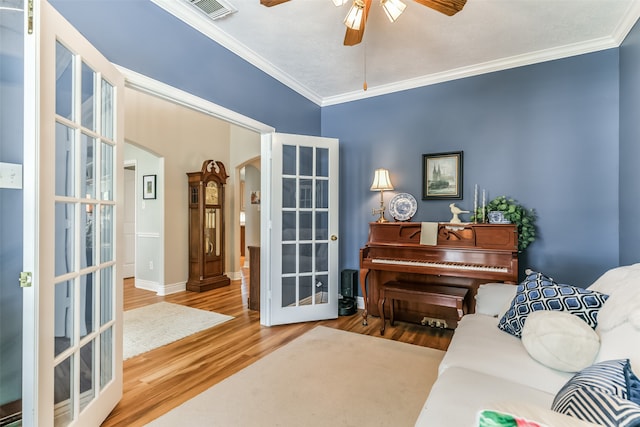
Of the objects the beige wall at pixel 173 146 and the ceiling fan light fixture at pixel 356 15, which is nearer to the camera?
the ceiling fan light fixture at pixel 356 15

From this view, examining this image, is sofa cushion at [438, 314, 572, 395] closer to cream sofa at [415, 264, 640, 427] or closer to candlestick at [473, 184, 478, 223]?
cream sofa at [415, 264, 640, 427]

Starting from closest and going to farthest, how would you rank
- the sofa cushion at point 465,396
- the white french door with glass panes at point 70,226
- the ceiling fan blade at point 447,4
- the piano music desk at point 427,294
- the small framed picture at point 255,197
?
1. the sofa cushion at point 465,396
2. the white french door with glass panes at point 70,226
3. the ceiling fan blade at point 447,4
4. the piano music desk at point 427,294
5. the small framed picture at point 255,197

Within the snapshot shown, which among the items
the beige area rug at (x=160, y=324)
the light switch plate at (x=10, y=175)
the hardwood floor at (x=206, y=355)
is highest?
the light switch plate at (x=10, y=175)

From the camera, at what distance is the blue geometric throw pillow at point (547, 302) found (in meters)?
1.50

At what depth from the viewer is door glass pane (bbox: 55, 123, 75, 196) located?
1.40m

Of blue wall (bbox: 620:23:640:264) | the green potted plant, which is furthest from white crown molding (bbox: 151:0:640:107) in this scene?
the green potted plant

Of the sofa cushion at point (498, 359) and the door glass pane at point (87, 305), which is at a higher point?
the door glass pane at point (87, 305)

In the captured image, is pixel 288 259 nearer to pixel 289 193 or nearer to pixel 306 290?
pixel 306 290

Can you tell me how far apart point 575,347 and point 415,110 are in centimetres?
288

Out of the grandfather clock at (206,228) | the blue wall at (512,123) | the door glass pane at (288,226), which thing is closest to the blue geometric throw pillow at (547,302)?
the blue wall at (512,123)

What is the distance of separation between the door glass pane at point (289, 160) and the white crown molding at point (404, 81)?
77cm

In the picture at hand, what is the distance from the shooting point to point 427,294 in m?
2.73

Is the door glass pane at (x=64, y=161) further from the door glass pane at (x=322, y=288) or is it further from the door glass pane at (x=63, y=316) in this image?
the door glass pane at (x=322, y=288)

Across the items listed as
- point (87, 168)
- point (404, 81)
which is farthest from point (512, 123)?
point (87, 168)
